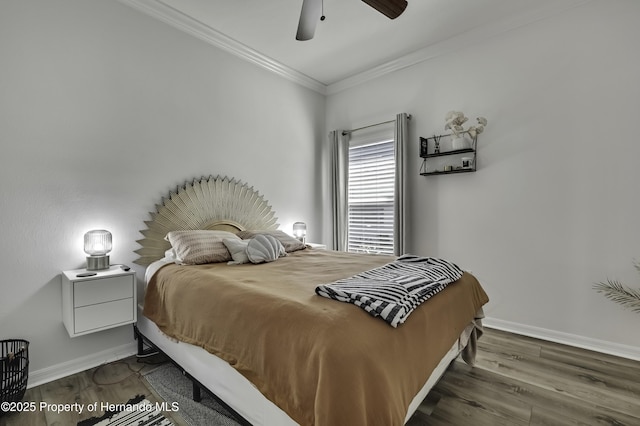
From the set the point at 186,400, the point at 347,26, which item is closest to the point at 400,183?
the point at 347,26

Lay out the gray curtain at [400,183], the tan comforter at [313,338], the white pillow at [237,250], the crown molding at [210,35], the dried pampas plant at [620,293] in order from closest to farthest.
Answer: the tan comforter at [313,338] → the dried pampas plant at [620,293] → the white pillow at [237,250] → the crown molding at [210,35] → the gray curtain at [400,183]

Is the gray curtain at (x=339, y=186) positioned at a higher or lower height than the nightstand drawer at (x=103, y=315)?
higher

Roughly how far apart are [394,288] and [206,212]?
219cm

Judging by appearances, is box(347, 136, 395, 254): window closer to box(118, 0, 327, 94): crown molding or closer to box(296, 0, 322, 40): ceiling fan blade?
box(118, 0, 327, 94): crown molding

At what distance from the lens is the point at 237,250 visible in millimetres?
2539

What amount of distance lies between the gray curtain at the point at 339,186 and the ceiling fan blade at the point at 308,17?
2051 millimetres

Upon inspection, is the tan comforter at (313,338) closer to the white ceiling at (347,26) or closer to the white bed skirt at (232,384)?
the white bed skirt at (232,384)

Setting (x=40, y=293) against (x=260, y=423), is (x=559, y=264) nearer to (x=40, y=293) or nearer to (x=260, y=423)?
(x=260, y=423)

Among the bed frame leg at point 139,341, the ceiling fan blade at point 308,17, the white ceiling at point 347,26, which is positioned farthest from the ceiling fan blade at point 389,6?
the bed frame leg at point 139,341

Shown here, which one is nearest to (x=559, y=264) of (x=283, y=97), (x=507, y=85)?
(x=507, y=85)

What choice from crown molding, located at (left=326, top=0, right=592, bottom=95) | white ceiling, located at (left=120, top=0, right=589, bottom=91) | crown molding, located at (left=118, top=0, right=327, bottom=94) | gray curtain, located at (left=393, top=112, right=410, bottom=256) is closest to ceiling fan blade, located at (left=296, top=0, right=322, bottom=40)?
white ceiling, located at (left=120, top=0, right=589, bottom=91)

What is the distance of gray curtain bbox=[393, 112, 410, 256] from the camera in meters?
3.52

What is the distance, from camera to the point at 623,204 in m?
2.42

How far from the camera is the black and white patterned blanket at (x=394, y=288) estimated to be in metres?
1.29
